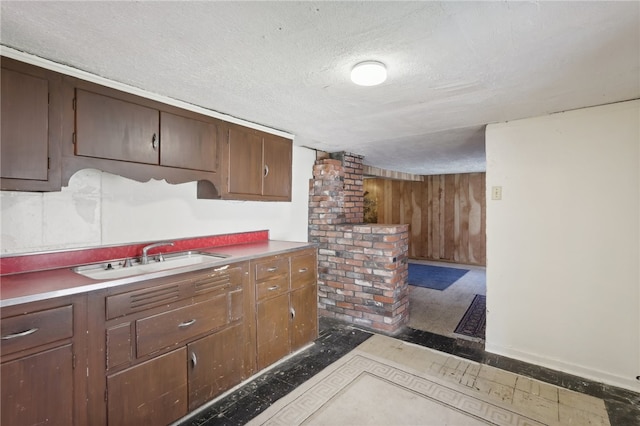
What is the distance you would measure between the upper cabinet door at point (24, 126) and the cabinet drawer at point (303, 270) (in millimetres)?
1777

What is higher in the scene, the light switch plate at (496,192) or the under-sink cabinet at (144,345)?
the light switch plate at (496,192)

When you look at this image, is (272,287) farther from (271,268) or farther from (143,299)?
(143,299)

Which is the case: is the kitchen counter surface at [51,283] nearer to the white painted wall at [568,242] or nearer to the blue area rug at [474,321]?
the white painted wall at [568,242]

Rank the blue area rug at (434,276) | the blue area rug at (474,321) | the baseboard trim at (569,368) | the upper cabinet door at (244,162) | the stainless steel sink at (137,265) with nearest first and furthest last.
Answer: the stainless steel sink at (137,265), the baseboard trim at (569,368), the upper cabinet door at (244,162), the blue area rug at (474,321), the blue area rug at (434,276)

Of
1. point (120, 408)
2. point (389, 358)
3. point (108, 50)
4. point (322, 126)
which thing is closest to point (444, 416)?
point (389, 358)

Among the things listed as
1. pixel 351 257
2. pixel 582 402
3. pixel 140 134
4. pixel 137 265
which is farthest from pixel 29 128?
pixel 582 402

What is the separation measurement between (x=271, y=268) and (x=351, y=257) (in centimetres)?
131

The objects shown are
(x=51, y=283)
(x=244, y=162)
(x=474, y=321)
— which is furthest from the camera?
(x=474, y=321)

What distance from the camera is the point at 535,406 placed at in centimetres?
199

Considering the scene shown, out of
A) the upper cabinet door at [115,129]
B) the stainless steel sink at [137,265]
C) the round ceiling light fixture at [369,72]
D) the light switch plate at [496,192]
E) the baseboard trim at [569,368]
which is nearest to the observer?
the round ceiling light fixture at [369,72]

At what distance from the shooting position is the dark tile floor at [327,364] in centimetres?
190

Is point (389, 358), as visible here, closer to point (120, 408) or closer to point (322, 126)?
point (120, 408)

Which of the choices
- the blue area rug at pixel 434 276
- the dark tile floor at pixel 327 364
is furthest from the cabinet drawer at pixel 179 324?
the blue area rug at pixel 434 276

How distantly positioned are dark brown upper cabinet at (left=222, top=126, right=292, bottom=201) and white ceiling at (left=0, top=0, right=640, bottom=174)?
0.30m
